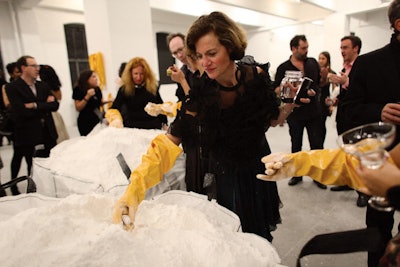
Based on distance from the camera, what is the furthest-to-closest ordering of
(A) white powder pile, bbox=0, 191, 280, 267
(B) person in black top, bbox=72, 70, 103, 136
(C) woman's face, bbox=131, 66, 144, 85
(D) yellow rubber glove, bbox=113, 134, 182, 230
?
(B) person in black top, bbox=72, 70, 103, 136 < (C) woman's face, bbox=131, 66, 144, 85 < (D) yellow rubber glove, bbox=113, 134, 182, 230 < (A) white powder pile, bbox=0, 191, 280, 267

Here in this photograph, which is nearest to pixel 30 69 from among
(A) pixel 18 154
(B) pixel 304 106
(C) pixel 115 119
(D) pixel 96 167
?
(A) pixel 18 154

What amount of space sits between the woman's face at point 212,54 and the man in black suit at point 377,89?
720mm

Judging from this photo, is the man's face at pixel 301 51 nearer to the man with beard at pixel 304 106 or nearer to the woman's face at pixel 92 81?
the man with beard at pixel 304 106

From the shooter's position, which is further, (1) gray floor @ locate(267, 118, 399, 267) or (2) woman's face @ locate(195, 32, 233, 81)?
(1) gray floor @ locate(267, 118, 399, 267)

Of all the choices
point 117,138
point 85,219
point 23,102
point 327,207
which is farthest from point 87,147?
point 327,207

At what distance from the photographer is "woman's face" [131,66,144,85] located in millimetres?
2410

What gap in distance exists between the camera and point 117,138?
79.4 inches

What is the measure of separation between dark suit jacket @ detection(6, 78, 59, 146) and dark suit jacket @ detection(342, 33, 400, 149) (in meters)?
2.65

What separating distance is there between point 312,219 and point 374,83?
1257 mm

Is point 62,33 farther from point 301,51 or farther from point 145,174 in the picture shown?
point 145,174

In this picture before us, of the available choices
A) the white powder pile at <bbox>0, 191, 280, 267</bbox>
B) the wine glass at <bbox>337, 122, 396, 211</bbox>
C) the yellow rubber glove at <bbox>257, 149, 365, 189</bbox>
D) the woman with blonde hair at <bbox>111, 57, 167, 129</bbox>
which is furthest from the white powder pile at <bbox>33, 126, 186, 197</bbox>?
the wine glass at <bbox>337, 122, 396, 211</bbox>

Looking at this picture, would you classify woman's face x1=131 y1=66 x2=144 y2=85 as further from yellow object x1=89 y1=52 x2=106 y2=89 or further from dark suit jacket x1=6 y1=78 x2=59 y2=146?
yellow object x1=89 y1=52 x2=106 y2=89

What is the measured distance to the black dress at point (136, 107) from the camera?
96.0 inches

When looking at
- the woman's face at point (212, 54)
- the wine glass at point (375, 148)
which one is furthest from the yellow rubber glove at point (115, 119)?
the wine glass at point (375, 148)
